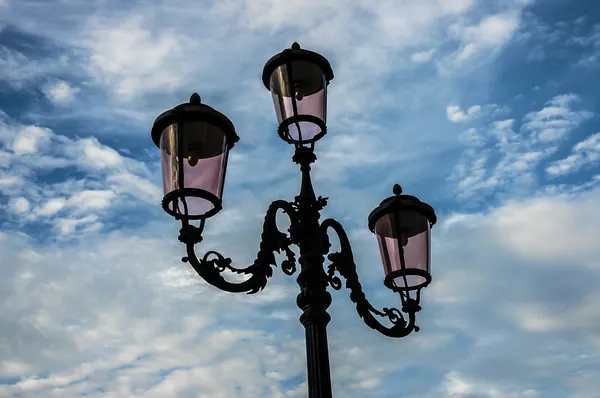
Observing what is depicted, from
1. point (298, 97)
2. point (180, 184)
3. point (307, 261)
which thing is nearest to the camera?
point (180, 184)

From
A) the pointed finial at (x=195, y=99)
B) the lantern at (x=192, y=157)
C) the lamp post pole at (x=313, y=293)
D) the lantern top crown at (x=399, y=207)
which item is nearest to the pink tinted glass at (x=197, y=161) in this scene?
the lantern at (x=192, y=157)

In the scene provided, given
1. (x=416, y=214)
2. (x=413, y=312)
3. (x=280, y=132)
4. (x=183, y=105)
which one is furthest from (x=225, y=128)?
(x=413, y=312)

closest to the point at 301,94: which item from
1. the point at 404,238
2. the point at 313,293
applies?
the point at 404,238

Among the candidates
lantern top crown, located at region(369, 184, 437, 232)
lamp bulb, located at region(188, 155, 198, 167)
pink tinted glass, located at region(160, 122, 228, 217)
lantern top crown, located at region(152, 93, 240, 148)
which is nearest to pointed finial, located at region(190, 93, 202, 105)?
lantern top crown, located at region(152, 93, 240, 148)

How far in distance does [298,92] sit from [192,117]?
1.15 metres

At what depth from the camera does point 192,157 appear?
513cm

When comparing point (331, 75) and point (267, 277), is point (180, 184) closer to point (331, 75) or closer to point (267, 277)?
point (267, 277)

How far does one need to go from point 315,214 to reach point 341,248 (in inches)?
18.7

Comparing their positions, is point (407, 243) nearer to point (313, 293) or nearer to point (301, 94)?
point (313, 293)

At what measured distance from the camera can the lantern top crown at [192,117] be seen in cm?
518

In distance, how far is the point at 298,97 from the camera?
5.94 metres

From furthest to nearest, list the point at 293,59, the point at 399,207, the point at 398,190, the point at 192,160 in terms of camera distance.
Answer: the point at 398,190 < the point at 399,207 < the point at 293,59 < the point at 192,160

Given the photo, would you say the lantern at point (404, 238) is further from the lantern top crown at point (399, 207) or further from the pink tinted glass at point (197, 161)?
the pink tinted glass at point (197, 161)

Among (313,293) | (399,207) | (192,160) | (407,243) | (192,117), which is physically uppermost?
(192,117)
